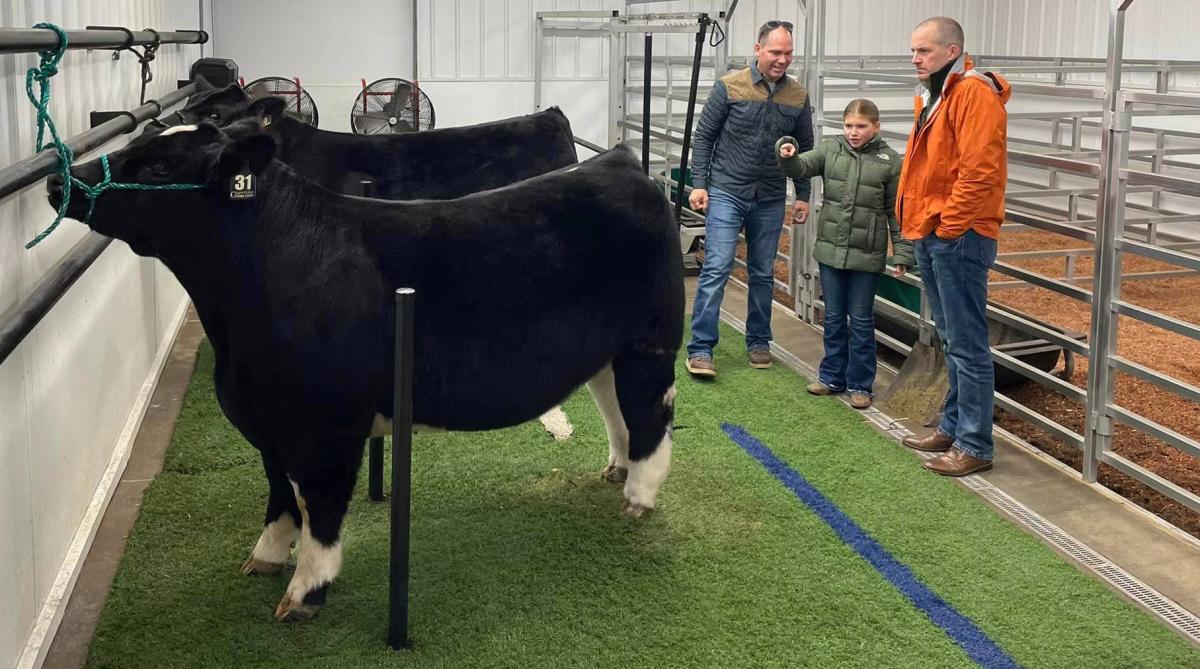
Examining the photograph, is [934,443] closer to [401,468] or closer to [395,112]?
[401,468]

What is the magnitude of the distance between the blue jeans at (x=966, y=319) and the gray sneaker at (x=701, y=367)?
1.42 metres

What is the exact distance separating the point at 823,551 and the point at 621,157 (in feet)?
4.94

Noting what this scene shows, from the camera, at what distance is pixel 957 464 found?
4.67 meters

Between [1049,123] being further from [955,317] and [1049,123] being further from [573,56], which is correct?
[955,317]

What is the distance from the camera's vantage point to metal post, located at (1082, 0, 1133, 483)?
441cm

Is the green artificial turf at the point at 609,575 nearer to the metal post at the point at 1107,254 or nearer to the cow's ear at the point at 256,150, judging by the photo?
the metal post at the point at 1107,254

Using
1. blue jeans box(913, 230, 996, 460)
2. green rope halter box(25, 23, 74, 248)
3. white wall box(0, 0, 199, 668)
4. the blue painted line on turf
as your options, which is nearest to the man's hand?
blue jeans box(913, 230, 996, 460)

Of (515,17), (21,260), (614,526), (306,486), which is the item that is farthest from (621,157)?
(515,17)

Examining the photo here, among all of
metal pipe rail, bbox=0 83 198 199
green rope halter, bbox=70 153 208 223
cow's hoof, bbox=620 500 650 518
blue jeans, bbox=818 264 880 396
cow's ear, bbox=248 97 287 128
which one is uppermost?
cow's ear, bbox=248 97 287 128

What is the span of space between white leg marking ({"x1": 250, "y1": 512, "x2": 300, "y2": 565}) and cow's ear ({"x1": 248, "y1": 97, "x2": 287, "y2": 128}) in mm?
2147

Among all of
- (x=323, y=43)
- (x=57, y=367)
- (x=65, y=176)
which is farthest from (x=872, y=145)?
(x=323, y=43)

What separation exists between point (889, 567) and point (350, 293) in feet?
6.37

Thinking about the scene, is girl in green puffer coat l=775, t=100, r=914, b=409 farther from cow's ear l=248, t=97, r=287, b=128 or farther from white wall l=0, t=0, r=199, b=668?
white wall l=0, t=0, r=199, b=668

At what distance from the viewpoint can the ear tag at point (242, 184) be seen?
3.04 metres
